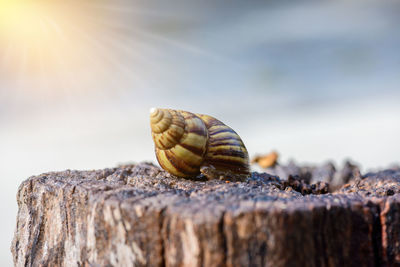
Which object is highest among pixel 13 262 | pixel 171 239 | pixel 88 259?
pixel 171 239

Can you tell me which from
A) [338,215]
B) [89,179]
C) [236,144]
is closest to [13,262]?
[89,179]

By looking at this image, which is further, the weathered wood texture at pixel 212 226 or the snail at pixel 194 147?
the snail at pixel 194 147

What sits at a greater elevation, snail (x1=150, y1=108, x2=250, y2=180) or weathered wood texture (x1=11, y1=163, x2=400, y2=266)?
snail (x1=150, y1=108, x2=250, y2=180)

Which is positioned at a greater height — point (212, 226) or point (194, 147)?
point (194, 147)

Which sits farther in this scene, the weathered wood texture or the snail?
the snail

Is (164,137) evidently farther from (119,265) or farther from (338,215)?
(338,215)
